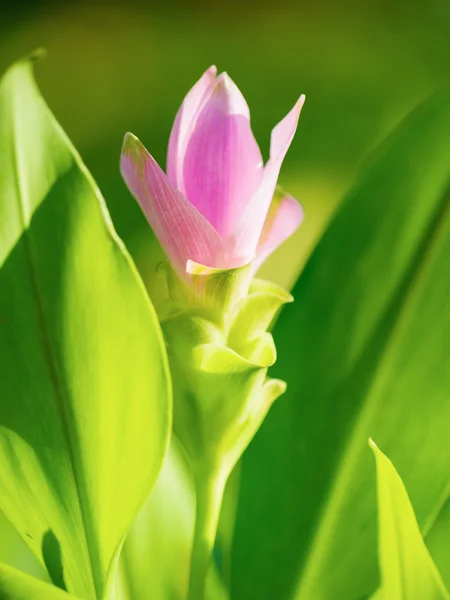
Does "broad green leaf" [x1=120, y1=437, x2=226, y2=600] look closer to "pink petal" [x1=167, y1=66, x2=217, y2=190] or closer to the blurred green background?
"pink petal" [x1=167, y1=66, x2=217, y2=190]

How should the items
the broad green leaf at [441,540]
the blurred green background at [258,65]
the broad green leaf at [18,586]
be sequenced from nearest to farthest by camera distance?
the broad green leaf at [18,586] < the broad green leaf at [441,540] < the blurred green background at [258,65]

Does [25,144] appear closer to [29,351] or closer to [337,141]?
[29,351]

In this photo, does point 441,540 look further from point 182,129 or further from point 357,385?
point 182,129

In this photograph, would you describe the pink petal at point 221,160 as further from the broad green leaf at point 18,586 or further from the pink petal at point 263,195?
the broad green leaf at point 18,586

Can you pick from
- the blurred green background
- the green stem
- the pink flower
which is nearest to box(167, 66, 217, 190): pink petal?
the pink flower

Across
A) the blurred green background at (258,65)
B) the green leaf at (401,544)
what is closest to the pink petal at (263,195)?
the green leaf at (401,544)

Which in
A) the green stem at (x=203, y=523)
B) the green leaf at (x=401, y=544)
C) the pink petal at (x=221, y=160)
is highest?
the pink petal at (x=221, y=160)
